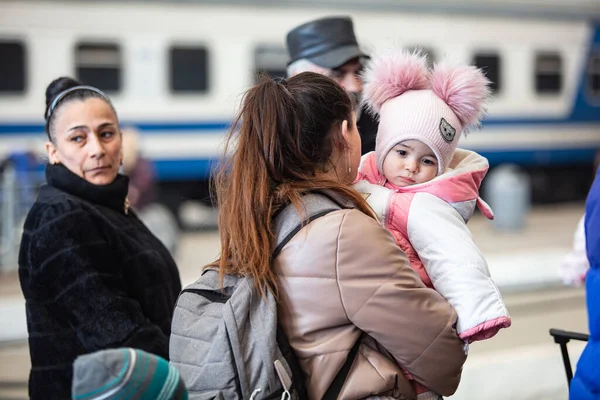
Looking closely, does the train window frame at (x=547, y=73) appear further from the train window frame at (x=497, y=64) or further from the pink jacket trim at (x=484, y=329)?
the pink jacket trim at (x=484, y=329)

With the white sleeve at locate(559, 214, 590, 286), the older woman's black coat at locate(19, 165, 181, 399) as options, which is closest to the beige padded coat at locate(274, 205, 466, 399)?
the older woman's black coat at locate(19, 165, 181, 399)

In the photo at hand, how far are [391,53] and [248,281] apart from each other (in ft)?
2.99

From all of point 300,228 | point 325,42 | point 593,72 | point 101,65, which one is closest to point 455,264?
point 300,228

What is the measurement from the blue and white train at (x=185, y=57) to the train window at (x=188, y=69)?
0.02 metres

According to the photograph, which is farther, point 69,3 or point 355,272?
point 69,3

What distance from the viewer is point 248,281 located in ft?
7.00

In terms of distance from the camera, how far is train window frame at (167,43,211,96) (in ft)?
39.2

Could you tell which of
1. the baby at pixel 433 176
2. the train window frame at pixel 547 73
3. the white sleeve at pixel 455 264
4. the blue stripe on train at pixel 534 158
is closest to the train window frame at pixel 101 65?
the blue stripe on train at pixel 534 158

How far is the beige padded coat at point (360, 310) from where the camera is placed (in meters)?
2.07

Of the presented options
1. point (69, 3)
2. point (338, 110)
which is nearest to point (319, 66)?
point (338, 110)

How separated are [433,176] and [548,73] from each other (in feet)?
44.2

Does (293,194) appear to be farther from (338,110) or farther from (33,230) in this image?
(33,230)

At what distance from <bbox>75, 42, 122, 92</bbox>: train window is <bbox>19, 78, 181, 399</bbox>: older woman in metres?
8.80

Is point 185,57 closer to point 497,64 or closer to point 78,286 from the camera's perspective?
point 497,64
